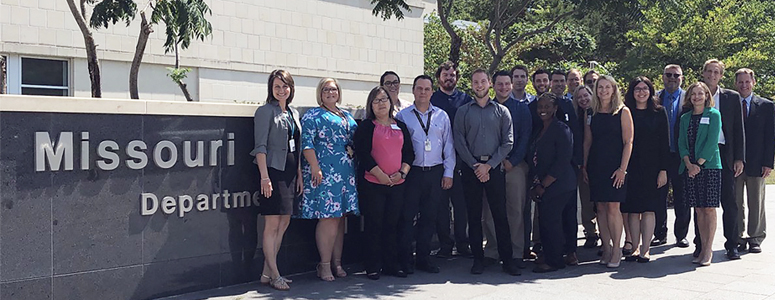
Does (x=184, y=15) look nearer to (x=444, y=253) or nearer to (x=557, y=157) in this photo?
(x=444, y=253)

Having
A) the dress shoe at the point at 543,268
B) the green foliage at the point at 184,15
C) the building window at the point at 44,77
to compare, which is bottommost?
the dress shoe at the point at 543,268

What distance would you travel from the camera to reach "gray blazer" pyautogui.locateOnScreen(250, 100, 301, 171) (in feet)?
22.0

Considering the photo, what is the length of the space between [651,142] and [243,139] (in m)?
4.08

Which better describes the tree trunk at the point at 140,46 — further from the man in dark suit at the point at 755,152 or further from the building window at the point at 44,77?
the man in dark suit at the point at 755,152

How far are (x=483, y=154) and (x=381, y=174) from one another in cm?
107

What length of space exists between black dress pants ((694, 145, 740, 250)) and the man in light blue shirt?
2918 millimetres

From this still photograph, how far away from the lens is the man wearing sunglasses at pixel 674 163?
28.5ft

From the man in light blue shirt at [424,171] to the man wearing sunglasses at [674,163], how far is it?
247 centimetres

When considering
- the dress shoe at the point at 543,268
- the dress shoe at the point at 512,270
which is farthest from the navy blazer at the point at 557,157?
the dress shoe at the point at 512,270

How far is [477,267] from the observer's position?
7734 millimetres

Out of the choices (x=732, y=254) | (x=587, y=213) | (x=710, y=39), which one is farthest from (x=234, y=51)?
(x=710, y=39)

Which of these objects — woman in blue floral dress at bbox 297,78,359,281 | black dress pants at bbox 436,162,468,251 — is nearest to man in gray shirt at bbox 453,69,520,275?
black dress pants at bbox 436,162,468,251

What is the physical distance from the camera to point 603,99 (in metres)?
8.00

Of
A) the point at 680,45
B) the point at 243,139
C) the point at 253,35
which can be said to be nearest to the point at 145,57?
the point at 253,35
